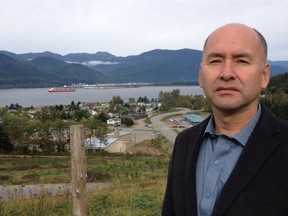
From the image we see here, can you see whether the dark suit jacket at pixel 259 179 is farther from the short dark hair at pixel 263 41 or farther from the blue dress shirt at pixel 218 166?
the short dark hair at pixel 263 41

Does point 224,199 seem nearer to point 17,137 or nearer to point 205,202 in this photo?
point 205,202

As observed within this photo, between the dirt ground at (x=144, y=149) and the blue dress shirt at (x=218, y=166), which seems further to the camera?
the dirt ground at (x=144, y=149)

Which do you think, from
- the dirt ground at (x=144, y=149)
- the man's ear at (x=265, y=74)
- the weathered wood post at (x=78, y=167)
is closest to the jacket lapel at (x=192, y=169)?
the man's ear at (x=265, y=74)

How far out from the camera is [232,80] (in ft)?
4.46

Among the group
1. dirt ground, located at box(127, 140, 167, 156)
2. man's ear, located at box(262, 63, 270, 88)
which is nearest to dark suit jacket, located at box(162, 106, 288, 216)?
man's ear, located at box(262, 63, 270, 88)

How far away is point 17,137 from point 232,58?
1387 inches

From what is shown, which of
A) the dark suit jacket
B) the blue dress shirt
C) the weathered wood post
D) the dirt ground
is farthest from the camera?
the dirt ground

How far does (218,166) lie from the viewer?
1.42m

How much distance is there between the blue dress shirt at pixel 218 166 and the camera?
1.40 m

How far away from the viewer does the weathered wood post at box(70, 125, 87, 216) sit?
3.29 metres

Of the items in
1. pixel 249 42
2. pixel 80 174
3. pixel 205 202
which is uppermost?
pixel 249 42

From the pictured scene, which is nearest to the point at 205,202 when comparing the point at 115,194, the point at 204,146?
the point at 204,146

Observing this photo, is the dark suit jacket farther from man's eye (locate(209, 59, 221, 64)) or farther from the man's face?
man's eye (locate(209, 59, 221, 64))

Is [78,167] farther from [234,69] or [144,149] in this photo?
[144,149]
